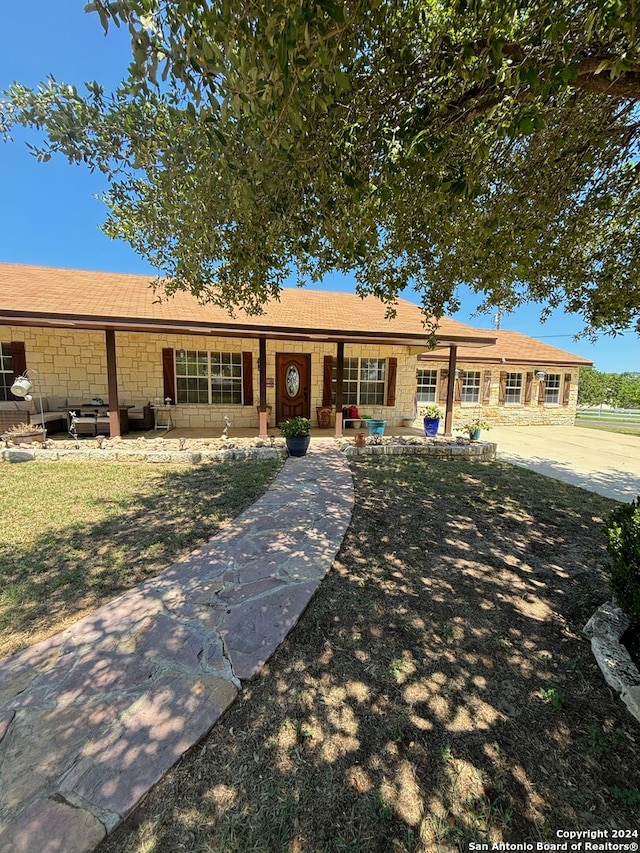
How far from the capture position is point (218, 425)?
11.5 metres

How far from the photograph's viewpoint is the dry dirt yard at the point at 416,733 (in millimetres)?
1503

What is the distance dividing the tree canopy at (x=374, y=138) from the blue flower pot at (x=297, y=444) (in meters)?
3.54

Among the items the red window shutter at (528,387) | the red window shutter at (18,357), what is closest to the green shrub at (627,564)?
the red window shutter at (18,357)

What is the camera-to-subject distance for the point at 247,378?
37.8ft

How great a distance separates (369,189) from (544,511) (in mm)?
4814

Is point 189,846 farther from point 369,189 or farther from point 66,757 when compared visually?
point 369,189

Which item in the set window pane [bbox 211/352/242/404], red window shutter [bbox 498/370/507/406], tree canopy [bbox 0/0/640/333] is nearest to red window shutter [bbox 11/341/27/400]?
window pane [bbox 211/352/242/404]

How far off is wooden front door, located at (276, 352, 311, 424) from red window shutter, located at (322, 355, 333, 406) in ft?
→ 1.61

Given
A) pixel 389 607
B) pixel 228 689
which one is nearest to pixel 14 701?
pixel 228 689

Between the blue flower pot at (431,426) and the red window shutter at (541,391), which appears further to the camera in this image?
the red window shutter at (541,391)

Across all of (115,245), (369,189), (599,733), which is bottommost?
(599,733)

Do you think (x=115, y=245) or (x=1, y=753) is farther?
(x=115, y=245)

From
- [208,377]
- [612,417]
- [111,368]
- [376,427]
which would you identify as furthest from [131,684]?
[612,417]

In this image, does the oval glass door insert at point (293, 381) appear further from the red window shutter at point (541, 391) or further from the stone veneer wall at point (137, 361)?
the red window shutter at point (541, 391)
